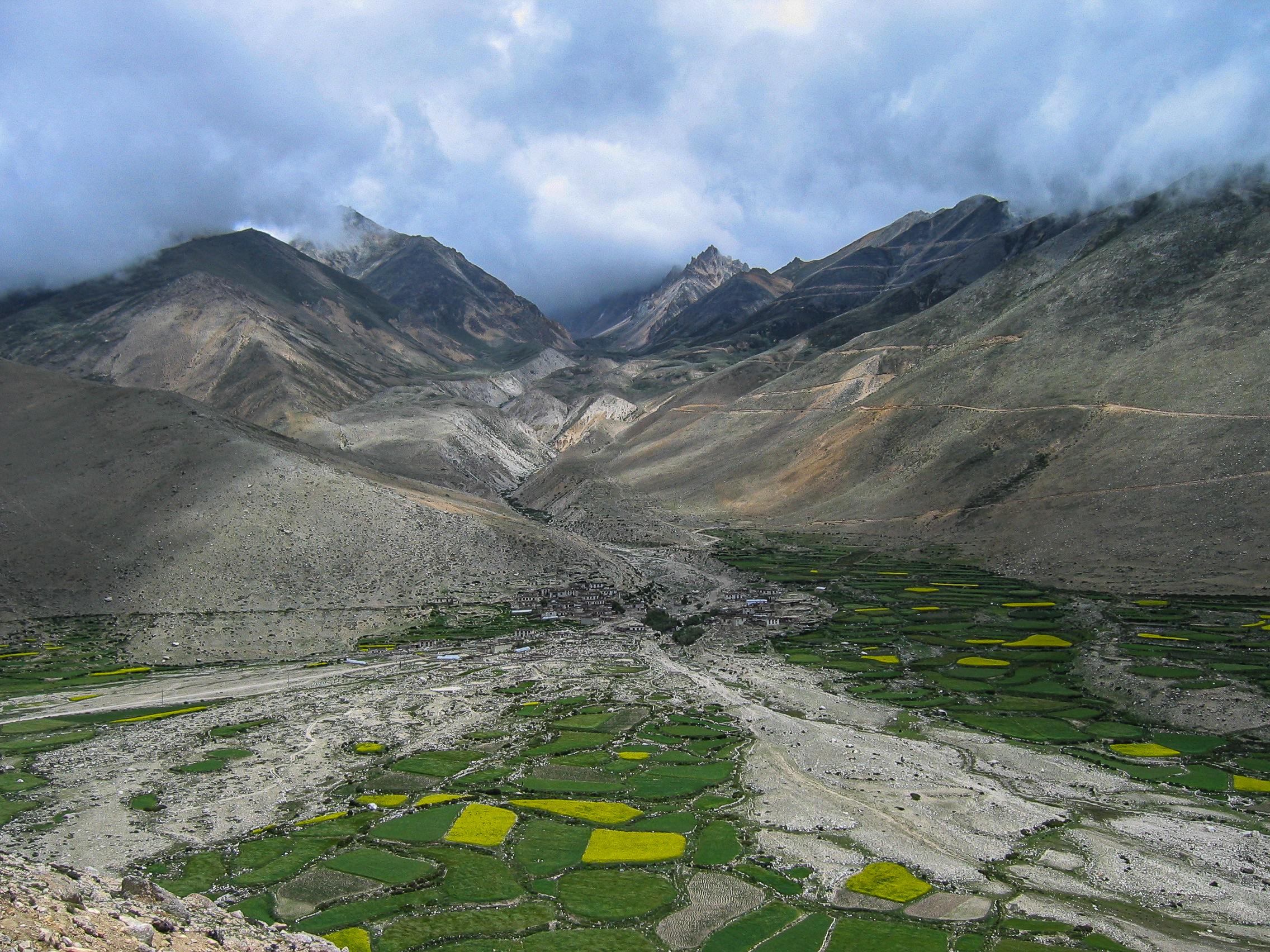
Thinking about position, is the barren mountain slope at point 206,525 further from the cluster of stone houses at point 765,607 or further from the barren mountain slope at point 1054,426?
the barren mountain slope at point 1054,426

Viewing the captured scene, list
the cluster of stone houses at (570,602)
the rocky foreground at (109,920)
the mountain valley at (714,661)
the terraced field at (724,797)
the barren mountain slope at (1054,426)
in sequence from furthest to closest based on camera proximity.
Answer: the barren mountain slope at (1054,426), the cluster of stone houses at (570,602), the mountain valley at (714,661), the terraced field at (724,797), the rocky foreground at (109,920)

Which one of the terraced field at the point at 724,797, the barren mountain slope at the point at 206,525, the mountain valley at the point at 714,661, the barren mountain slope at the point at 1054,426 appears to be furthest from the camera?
the barren mountain slope at the point at 1054,426

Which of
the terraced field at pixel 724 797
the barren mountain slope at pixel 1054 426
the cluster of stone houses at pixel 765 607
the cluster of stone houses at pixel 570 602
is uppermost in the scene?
the barren mountain slope at pixel 1054 426

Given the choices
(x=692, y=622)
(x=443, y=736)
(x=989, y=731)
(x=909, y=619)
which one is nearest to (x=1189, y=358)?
(x=909, y=619)

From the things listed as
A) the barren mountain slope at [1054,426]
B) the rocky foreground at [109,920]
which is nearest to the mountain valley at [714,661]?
the rocky foreground at [109,920]

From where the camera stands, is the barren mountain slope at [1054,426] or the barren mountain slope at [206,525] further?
the barren mountain slope at [1054,426]

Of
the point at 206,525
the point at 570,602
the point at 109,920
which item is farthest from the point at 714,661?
the point at 206,525

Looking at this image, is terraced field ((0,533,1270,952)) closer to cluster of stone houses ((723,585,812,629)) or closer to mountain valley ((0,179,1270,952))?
mountain valley ((0,179,1270,952))

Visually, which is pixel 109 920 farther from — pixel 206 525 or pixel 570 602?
pixel 206 525

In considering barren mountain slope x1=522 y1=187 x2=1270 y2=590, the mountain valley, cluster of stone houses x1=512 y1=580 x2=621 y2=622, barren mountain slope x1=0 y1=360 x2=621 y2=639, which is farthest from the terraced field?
barren mountain slope x1=522 y1=187 x2=1270 y2=590
